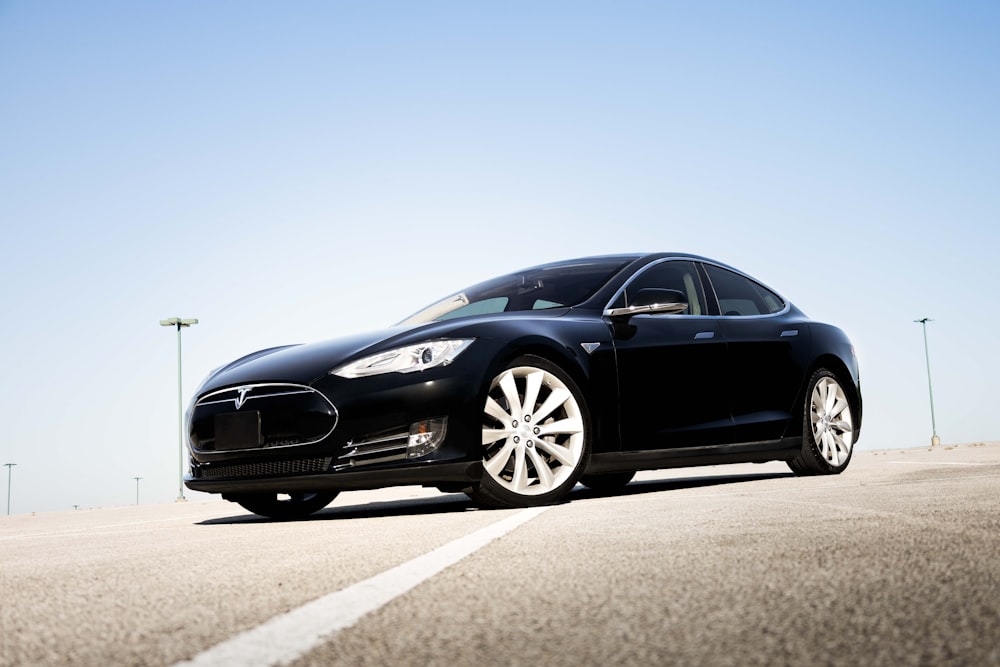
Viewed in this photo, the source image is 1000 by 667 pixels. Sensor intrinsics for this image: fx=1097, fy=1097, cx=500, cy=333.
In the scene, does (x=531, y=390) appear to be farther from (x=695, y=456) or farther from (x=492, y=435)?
(x=695, y=456)

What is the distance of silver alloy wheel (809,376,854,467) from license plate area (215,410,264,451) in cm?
449

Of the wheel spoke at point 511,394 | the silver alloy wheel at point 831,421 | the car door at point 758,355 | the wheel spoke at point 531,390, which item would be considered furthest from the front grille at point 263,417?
the silver alloy wheel at point 831,421

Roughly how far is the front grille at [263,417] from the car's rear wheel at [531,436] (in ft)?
Answer: 3.05

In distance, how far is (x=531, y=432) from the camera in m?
6.39

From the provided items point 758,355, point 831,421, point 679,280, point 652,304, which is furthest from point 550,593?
point 831,421

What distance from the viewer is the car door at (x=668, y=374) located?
279 inches

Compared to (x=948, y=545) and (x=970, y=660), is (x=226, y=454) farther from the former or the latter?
(x=970, y=660)

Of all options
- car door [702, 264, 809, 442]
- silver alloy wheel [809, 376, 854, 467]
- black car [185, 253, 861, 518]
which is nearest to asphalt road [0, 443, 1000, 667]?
black car [185, 253, 861, 518]

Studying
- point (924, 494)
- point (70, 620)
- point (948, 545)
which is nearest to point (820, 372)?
point (924, 494)

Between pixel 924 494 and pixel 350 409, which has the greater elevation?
pixel 350 409

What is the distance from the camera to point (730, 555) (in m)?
3.39

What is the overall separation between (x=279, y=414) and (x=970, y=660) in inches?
189

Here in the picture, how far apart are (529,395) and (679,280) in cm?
227

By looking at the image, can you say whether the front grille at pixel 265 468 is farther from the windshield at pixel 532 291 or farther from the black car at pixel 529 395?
the windshield at pixel 532 291
